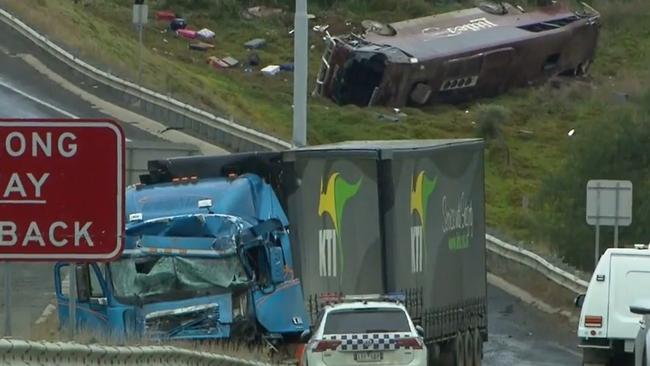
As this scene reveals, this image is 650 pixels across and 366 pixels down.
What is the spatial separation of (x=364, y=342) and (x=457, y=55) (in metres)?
45.8

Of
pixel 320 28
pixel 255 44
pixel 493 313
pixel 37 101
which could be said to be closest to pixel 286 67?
pixel 255 44

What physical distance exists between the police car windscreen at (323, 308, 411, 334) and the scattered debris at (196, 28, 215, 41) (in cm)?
5477

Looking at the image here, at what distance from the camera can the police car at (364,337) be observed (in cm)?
2003

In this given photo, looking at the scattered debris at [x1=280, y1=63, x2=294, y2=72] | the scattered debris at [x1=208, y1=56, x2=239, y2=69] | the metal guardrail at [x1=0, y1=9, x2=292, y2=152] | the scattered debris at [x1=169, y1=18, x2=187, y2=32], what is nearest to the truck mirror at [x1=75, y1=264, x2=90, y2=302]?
the metal guardrail at [x1=0, y1=9, x2=292, y2=152]

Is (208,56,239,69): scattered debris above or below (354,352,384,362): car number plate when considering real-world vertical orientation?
below

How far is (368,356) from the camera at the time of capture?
65.8 ft

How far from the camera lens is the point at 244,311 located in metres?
21.0

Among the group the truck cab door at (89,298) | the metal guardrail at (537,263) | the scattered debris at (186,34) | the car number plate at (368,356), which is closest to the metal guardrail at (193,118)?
the metal guardrail at (537,263)

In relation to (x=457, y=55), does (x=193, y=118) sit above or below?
above

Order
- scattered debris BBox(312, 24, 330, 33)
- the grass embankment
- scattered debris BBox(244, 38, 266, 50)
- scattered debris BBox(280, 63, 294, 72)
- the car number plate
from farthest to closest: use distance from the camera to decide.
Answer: scattered debris BBox(312, 24, 330, 33)
scattered debris BBox(244, 38, 266, 50)
scattered debris BBox(280, 63, 294, 72)
the grass embankment
the car number plate

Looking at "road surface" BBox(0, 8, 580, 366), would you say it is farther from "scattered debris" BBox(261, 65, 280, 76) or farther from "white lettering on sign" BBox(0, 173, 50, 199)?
"scattered debris" BBox(261, 65, 280, 76)

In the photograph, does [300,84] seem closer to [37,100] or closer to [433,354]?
[433,354]

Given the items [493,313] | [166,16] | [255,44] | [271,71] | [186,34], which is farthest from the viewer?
[166,16]

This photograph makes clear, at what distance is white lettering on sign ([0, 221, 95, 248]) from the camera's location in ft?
40.2
